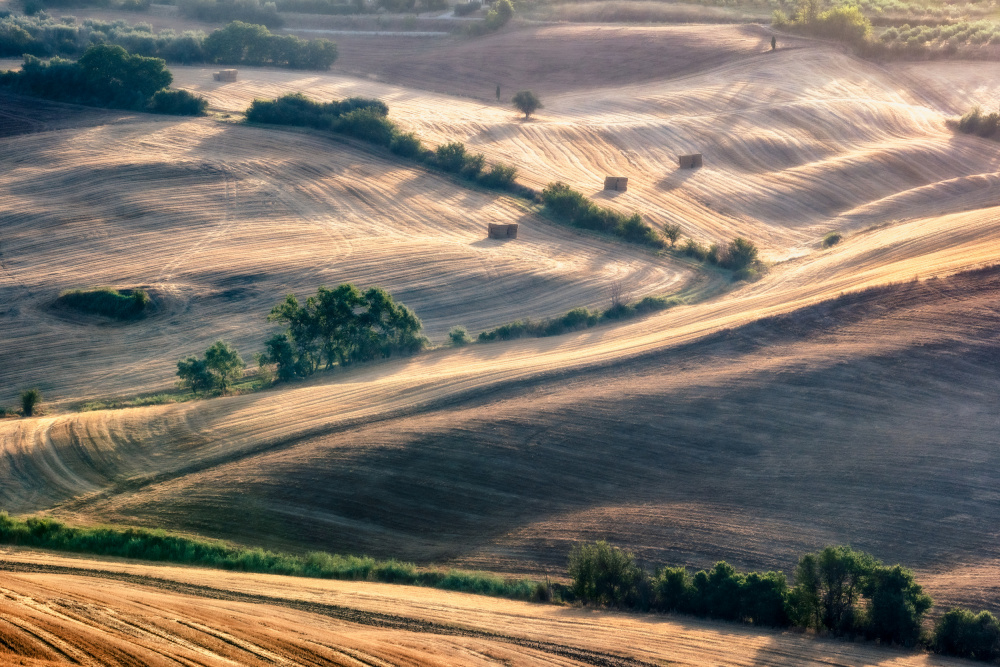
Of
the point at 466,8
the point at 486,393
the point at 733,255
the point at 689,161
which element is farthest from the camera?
the point at 466,8

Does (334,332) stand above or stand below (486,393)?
above

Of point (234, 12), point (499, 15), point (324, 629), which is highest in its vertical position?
point (499, 15)

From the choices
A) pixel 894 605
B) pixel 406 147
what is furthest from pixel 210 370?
pixel 406 147

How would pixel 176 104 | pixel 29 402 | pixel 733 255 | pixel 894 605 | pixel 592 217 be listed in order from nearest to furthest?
1. pixel 894 605
2. pixel 29 402
3. pixel 733 255
4. pixel 592 217
5. pixel 176 104

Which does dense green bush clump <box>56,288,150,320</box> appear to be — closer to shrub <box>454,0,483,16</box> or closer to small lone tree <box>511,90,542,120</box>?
small lone tree <box>511,90,542,120</box>

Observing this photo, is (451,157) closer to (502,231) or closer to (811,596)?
(502,231)

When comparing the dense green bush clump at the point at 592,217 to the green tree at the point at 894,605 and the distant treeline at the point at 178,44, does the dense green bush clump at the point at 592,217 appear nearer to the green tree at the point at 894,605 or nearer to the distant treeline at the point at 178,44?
the green tree at the point at 894,605

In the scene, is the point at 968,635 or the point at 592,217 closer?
the point at 968,635
